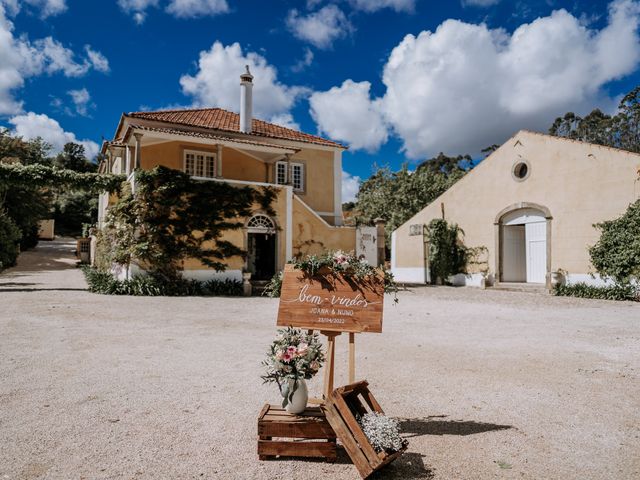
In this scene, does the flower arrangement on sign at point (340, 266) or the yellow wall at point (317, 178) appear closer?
the flower arrangement on sign at point (340, 266)

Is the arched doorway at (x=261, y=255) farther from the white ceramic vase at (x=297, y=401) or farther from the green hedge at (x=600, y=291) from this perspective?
the white ceramic vase at (x=297, y=401)

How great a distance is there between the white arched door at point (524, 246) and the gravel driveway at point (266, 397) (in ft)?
27.1

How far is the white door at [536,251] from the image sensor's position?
1719 cm

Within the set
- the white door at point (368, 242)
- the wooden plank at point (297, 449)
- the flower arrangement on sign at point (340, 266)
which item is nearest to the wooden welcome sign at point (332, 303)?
the flower arrangement on sign at point (340, 266)

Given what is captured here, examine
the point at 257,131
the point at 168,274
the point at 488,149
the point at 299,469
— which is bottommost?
the point at 299,469

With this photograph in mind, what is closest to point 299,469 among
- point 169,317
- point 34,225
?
point 169,317

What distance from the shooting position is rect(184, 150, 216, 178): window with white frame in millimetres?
18734

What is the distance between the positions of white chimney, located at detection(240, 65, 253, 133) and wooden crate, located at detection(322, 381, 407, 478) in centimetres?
1800

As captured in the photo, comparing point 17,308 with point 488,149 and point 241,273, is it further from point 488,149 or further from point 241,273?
point 488,149

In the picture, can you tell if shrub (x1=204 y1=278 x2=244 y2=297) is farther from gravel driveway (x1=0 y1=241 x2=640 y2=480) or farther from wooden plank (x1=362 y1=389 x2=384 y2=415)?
wooden plank (x1=362 y1=389 x2=384 y2=415)

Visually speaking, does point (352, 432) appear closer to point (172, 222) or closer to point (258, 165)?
point (172, 222)

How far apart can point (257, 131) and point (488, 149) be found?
34.7 meters

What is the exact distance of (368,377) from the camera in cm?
532

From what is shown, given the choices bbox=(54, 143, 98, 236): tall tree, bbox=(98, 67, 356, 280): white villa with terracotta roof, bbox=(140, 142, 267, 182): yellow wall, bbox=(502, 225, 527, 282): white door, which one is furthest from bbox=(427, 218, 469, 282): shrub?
bbox=(54, 143, 98, 236): tall tree
